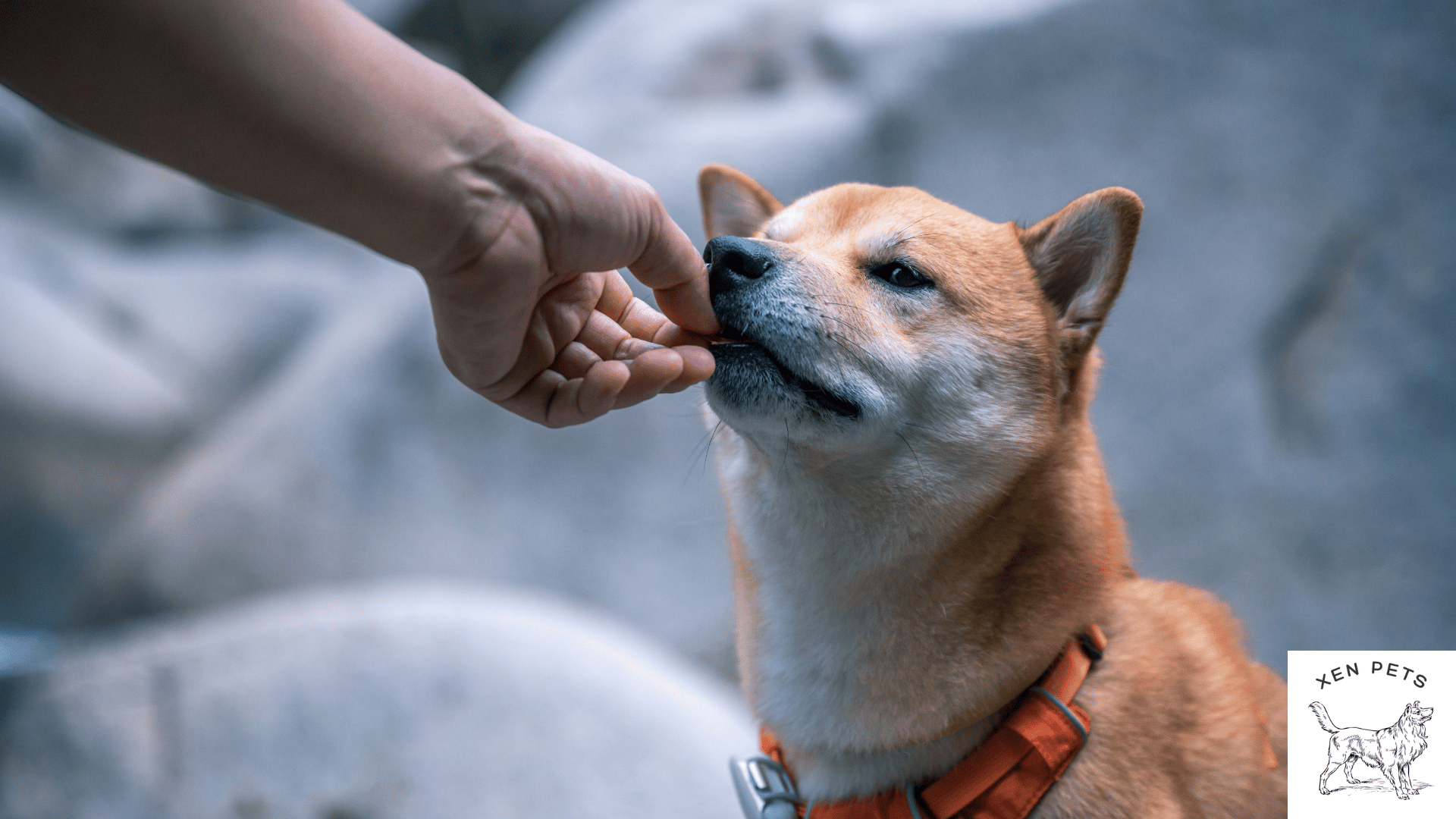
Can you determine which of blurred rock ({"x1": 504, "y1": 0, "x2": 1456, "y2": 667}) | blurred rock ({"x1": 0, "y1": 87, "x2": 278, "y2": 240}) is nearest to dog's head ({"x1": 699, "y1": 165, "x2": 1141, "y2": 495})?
blurred rock ({"x1": 504, "y1": 0, "x2": 1456, "y2": 667})

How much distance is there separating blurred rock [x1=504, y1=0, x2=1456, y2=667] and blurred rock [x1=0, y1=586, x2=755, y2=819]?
1.89 m

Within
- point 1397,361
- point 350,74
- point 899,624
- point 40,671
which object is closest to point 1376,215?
point 1397,361

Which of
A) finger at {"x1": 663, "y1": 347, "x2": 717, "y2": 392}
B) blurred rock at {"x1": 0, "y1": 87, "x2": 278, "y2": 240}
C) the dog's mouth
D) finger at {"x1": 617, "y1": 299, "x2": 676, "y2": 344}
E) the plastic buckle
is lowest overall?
the plastic buckle

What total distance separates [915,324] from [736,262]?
30cm

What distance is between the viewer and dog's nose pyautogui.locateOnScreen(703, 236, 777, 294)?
1.27m

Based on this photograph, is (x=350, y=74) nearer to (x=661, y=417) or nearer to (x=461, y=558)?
(x=661, y=417)

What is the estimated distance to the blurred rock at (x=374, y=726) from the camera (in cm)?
219

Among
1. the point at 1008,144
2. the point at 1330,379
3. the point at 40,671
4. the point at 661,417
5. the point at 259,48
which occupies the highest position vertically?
the point at 1008,144

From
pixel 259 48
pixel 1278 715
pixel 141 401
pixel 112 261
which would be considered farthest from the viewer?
pixel 112 261

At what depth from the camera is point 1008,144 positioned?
3350 millimetres

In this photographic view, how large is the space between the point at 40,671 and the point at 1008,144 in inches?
148

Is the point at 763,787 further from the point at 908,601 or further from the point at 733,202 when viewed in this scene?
the point at 733,202

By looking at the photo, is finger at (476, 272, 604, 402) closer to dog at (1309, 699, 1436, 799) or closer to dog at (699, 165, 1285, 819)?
dog at (699, 165, 1285, 819)

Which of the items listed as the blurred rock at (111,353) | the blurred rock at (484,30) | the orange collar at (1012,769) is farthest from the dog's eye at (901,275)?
the blurred rock at (484,30)
